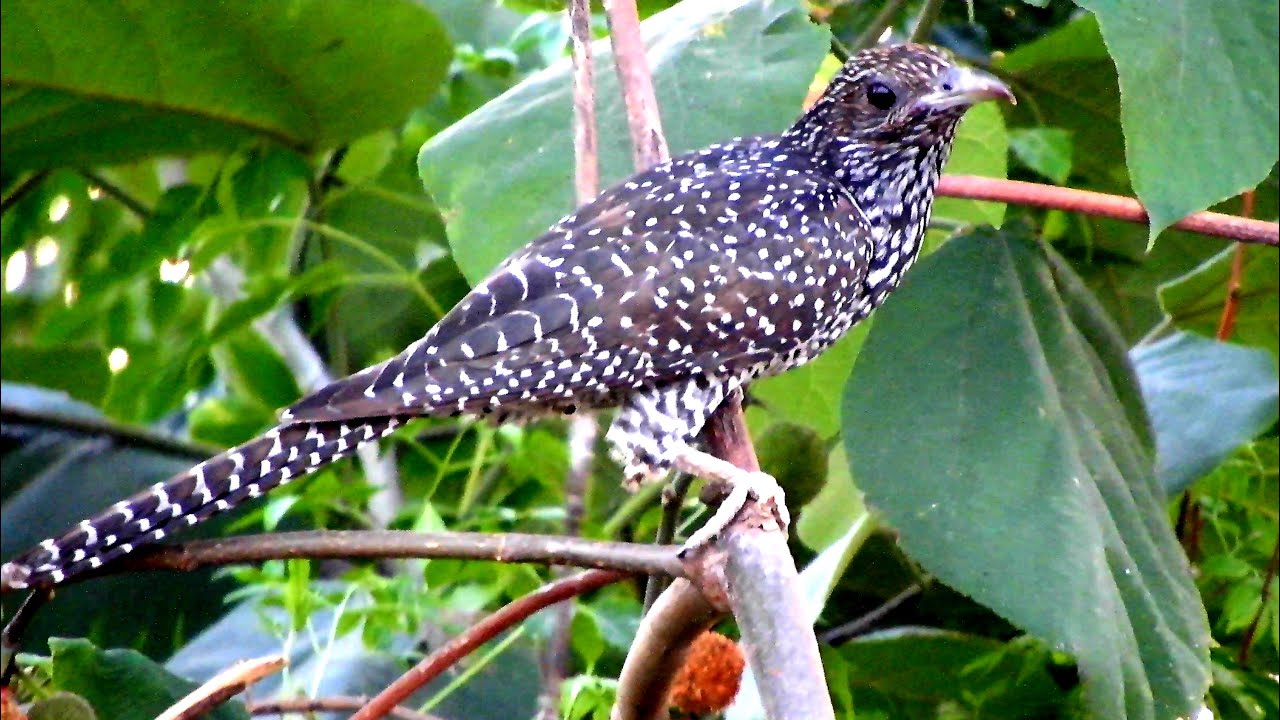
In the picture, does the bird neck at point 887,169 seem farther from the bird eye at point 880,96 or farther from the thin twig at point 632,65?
the thin twig at point 632,65

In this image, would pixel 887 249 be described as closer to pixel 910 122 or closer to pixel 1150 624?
pixel 910 122

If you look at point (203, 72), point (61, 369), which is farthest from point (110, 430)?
point (203, 72)

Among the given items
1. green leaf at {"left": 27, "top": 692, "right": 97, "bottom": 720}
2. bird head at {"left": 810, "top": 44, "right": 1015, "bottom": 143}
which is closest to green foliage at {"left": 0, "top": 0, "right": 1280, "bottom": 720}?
green leaf at {"left": 27, "top": 692, "right": 97, "bottom": 720}

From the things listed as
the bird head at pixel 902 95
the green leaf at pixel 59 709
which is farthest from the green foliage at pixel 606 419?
the bird head at pixel 902 95

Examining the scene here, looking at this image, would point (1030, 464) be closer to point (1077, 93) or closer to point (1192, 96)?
point (1192, 96)

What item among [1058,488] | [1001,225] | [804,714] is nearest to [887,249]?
[1001,225]

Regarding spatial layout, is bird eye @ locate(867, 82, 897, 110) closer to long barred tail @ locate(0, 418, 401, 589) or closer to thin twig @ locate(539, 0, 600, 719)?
thin twig @ locate(539, 0, 600, 719)

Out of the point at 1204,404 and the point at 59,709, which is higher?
the point at 59,709
